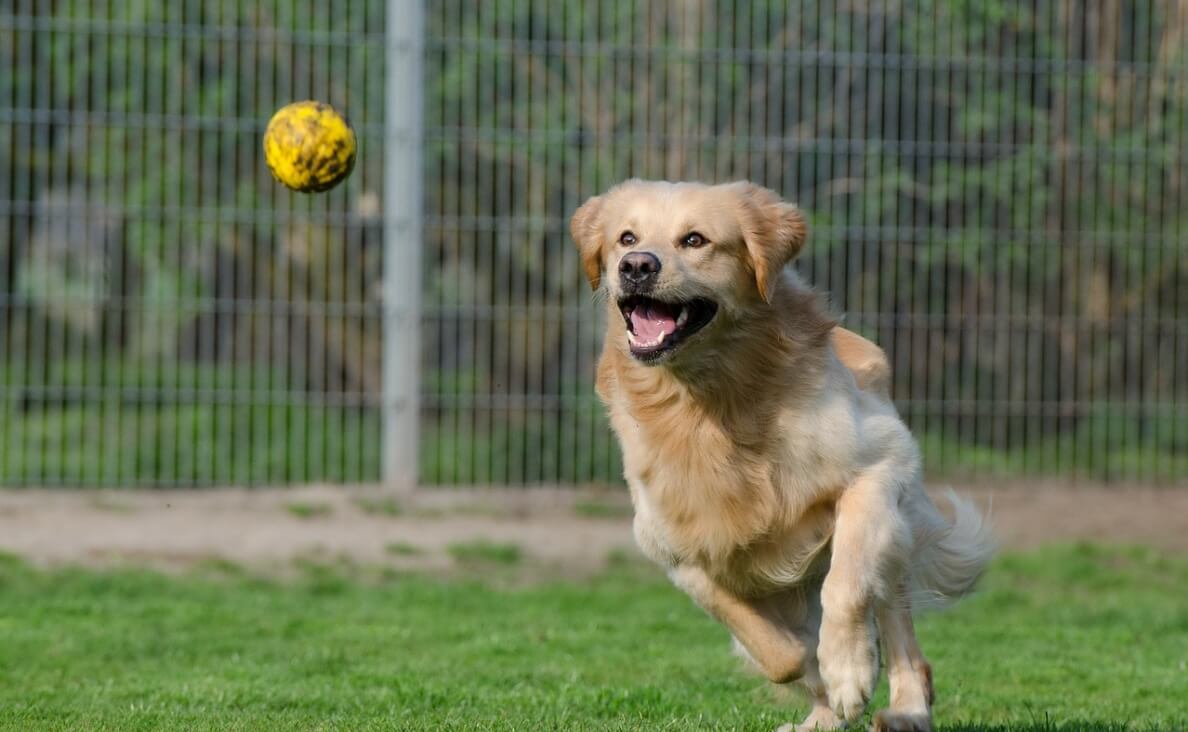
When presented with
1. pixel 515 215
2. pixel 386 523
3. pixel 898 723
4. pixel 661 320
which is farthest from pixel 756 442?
pixel 515 215

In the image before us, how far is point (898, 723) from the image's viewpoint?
488cm

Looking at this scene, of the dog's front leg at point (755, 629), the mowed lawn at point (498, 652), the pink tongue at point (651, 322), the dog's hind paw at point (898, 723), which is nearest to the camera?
the dog's hind paw at point (898, 723)

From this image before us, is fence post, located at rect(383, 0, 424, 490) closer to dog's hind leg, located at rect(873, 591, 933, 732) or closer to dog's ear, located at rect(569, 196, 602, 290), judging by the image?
dog's ear, located at rect(569, 196, 602, 290)

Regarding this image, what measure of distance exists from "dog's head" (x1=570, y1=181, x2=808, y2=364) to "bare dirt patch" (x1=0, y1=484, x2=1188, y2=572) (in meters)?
4.82

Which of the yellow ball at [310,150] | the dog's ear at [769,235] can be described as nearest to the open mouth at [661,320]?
the dog's ear at [769,235]

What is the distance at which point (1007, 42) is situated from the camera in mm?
10977

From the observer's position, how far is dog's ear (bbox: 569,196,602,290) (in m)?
5.59

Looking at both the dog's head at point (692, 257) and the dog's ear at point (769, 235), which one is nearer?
the dog's head at point (692, 257)

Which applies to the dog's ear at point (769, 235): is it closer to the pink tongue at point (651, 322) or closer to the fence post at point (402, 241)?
the pink tongue at point (651, 322)

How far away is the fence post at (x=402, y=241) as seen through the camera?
10.7m

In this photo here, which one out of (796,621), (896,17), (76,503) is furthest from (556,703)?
(896,17)

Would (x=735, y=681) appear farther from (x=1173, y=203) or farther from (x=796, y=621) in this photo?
(x=1173, y=203)

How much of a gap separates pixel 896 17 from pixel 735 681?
5.73 m

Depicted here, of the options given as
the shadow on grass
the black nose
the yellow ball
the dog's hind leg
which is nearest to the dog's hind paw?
the dog's hind leg
